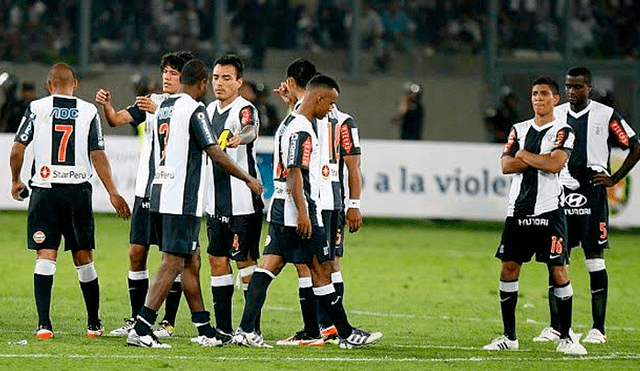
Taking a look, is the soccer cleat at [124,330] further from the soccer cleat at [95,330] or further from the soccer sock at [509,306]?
the soccer sock at [509,306]

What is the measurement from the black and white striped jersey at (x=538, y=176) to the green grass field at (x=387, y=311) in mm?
A: 1130

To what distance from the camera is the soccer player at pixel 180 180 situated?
9805 millimetres

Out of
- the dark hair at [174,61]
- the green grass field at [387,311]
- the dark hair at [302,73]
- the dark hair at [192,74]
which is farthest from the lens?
the dark hair at [174,61]

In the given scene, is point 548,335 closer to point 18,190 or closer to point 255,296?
point 255,296

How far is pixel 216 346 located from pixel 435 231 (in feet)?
39.5

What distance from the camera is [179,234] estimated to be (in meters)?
9.85

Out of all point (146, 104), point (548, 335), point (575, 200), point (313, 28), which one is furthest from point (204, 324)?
point (313, 28)

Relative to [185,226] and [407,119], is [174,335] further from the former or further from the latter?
[407,119]

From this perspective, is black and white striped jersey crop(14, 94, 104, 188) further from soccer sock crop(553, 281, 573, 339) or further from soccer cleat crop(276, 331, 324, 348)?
soccer sock crop(553, 281, 573, 339)

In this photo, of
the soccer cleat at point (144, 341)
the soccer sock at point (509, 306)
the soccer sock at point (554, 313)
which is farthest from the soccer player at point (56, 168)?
the soccer sock at point (554, 313)

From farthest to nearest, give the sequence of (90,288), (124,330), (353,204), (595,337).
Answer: (595,337), (353,204), (124,330), (90,288)

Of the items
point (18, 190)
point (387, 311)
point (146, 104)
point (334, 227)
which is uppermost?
point (146, 104)

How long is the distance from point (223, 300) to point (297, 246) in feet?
2.67

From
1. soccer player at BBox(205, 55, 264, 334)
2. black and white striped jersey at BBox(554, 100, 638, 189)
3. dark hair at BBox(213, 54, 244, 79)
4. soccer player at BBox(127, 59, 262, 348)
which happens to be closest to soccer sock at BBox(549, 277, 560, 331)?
black and white striped jersey at BBox(554, 100, 638, 189)
